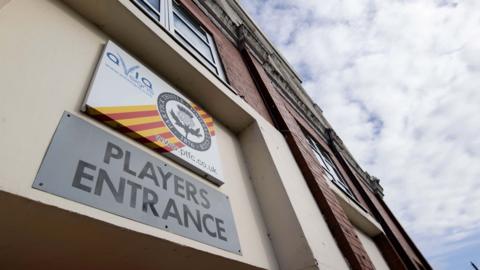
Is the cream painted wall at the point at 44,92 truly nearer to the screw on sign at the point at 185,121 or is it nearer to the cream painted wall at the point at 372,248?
the screw on sign at the point at 185,121

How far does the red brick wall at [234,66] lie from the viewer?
3.44 meters

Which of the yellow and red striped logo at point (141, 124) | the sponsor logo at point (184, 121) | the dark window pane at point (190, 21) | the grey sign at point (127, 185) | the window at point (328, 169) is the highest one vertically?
the dark window pane at point (190, 21)

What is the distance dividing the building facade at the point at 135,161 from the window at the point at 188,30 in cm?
5

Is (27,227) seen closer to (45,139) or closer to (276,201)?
(45,139)

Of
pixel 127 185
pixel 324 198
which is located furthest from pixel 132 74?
pixel 324 198

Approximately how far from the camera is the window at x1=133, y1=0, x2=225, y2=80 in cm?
299

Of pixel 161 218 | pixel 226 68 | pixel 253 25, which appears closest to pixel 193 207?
pixel 161 218

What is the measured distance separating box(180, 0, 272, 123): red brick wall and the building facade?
35 cm

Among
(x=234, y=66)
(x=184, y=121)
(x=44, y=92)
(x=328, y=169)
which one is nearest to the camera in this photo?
(x=44, y=92)

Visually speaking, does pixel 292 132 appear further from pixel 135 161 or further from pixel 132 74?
pixel 135 161

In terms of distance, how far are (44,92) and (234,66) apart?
9.49 feet

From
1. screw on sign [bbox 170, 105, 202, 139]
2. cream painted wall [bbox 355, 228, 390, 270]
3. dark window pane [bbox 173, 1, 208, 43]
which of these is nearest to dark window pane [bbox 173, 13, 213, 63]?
dark window pane [bbox 173, 1, 208, 43]

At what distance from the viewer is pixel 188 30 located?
3.55 meters

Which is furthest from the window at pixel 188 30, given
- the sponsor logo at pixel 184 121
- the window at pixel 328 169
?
the window at pixel 328 169
